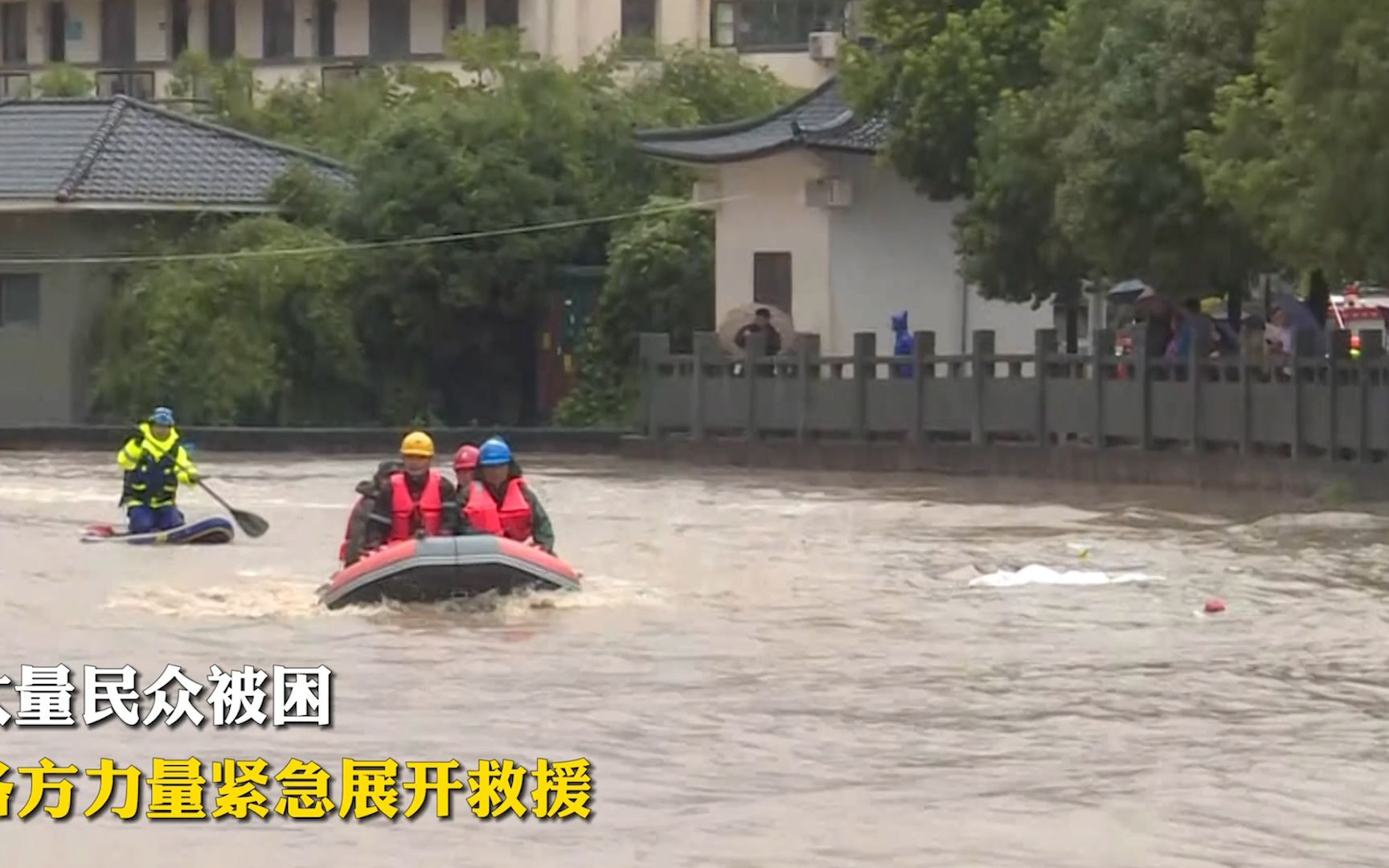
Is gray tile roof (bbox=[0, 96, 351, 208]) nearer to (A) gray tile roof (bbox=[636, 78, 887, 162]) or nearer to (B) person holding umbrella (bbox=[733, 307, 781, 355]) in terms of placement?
(A) gray tile roof (bbox=[636, 78, 887, 162])

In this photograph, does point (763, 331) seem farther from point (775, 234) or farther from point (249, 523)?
point (249, 523)

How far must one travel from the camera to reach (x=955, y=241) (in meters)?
39.7

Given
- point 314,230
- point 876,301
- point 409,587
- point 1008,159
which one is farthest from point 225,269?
point 409,587

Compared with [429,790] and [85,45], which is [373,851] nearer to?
[429,790]

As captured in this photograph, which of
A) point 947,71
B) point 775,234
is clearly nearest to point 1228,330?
→ point 947,71

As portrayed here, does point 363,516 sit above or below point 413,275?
below

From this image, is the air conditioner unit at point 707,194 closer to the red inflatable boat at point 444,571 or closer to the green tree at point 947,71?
the green tree at point 947,71

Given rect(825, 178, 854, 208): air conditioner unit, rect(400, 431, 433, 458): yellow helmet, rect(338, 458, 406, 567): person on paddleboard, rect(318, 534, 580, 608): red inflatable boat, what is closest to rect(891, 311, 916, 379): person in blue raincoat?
rect(825, 178, 854, 208): air conditioner unit

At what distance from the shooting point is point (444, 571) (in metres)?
18.8

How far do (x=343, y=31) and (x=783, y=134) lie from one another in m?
17.7

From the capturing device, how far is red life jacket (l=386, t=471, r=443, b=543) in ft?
64.0

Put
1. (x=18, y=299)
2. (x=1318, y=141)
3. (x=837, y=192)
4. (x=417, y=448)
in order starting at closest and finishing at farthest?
1. (x=417, y=448)
2. (x=1318, y=141)
3. (x=837, y=192)
4. (x=18, y=299)

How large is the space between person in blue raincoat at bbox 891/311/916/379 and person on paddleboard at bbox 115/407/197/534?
46.0 ft
